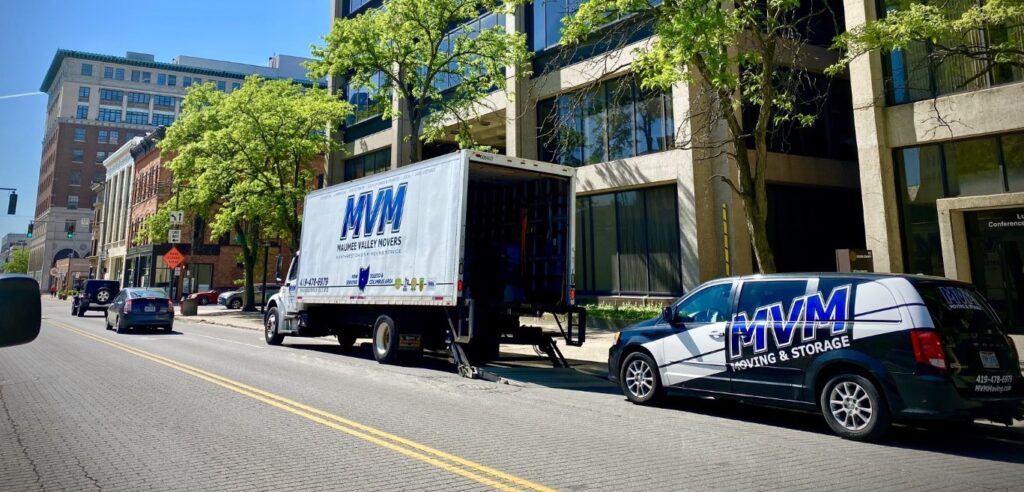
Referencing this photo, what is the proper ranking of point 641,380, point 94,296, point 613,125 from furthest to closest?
1. point 94,296
2. point 613,125
3. point 641,380

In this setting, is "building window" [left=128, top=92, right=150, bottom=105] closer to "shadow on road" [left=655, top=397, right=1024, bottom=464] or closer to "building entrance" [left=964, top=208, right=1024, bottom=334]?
"building entrance" [left=964, top=208, right=1024, bottom=334]

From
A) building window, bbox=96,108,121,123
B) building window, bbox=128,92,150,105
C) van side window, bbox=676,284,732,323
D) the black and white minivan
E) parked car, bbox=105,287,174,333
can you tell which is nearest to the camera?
the black and white minivan

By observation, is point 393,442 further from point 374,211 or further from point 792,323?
point 374,211

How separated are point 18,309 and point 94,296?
119ft

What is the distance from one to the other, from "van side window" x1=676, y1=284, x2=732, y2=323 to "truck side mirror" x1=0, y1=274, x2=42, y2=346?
7063 millimetres

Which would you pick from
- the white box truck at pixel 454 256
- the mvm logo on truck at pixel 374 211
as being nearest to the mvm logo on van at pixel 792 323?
the white box truck at pixel 454 256

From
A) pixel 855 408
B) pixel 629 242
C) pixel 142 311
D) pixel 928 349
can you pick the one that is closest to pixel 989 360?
pixel 928 349

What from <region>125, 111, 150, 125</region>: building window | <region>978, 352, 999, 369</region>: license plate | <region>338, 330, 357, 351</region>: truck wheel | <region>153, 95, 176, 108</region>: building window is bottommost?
<region>338, 330, 357, 351</region>: truck wheel

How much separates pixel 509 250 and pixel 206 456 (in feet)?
25.9

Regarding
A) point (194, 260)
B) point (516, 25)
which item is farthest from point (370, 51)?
point (194, 260)

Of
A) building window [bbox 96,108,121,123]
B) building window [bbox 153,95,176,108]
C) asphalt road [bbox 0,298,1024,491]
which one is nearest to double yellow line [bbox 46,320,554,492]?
asphalt road [bbox 0,298,1024,491]

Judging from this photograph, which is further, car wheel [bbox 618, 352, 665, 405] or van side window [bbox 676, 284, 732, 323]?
car wheel [bbox 618, 352, 665, 405]

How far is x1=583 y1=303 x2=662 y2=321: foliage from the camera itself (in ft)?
58.2

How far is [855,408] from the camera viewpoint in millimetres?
6465
